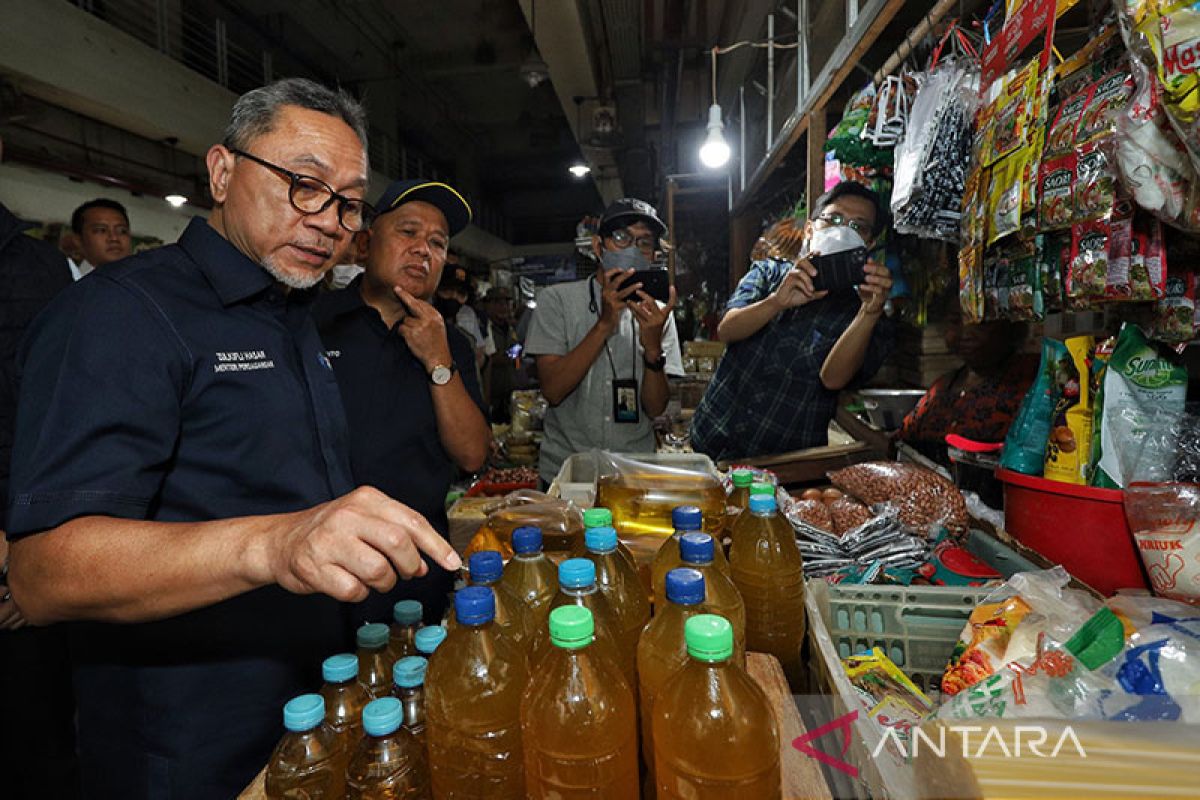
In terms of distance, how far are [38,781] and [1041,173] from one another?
11.2 feet

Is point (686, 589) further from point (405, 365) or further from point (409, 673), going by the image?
point (405, 365)

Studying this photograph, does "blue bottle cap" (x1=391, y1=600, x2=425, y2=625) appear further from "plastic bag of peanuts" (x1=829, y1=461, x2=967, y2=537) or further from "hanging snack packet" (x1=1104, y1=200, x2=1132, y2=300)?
"hanging snack packet" (x1=1104, y1=200, x2=1132, y2=300)

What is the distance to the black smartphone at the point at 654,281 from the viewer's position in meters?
2.40

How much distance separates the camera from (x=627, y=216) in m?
2.51

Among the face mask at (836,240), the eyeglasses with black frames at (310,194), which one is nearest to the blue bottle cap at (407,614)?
the eyeglasses with black frames at (310,194)

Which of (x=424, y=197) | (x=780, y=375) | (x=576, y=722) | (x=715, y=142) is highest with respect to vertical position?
(x=715, y=142)

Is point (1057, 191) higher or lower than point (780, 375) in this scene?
higher

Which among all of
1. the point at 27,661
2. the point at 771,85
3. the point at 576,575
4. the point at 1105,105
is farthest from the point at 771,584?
the point at 771,85

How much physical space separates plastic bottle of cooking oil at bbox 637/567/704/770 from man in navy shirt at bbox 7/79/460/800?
0.98 feet

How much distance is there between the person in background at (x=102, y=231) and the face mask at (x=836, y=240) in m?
4.11

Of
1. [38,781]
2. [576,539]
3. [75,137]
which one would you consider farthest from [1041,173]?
[75,137]

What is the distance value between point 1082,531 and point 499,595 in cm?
118

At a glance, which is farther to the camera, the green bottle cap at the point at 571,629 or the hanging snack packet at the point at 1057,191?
the hanging snack packet at the point at 1057,191

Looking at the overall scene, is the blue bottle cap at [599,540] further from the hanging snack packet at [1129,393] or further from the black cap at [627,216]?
the black cap at [627,216]
